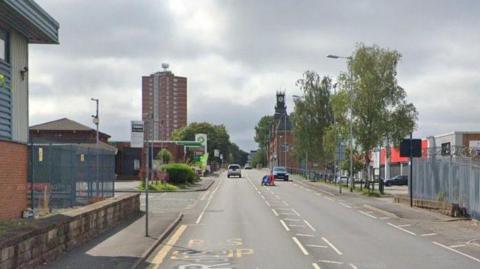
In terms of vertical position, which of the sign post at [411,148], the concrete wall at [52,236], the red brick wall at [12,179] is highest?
the sign post at [411,148]

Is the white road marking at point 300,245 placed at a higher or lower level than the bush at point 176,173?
lower

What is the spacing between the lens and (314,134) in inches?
3019

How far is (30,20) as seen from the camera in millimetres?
17250

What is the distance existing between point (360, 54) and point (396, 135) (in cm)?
639

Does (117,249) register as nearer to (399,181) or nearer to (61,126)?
(399,181)

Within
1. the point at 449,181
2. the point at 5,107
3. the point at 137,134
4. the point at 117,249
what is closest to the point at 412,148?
the point at 449,181

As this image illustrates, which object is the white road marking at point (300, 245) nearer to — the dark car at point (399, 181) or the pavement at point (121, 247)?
the pavement at point (121, 247)

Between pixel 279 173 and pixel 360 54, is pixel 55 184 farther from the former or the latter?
pixel 279 173

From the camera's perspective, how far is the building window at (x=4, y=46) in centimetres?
1770

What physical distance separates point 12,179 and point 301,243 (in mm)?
7766

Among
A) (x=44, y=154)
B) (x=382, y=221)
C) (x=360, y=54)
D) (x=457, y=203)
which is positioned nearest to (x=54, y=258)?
(x=44, y=154)

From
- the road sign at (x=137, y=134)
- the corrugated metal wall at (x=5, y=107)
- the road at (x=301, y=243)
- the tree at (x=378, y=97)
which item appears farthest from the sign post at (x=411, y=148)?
the corrugated metal wall at (x=5, y=107)

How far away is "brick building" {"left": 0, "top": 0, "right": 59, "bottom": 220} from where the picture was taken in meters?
17.1

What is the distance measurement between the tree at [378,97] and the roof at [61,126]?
41808 mm
